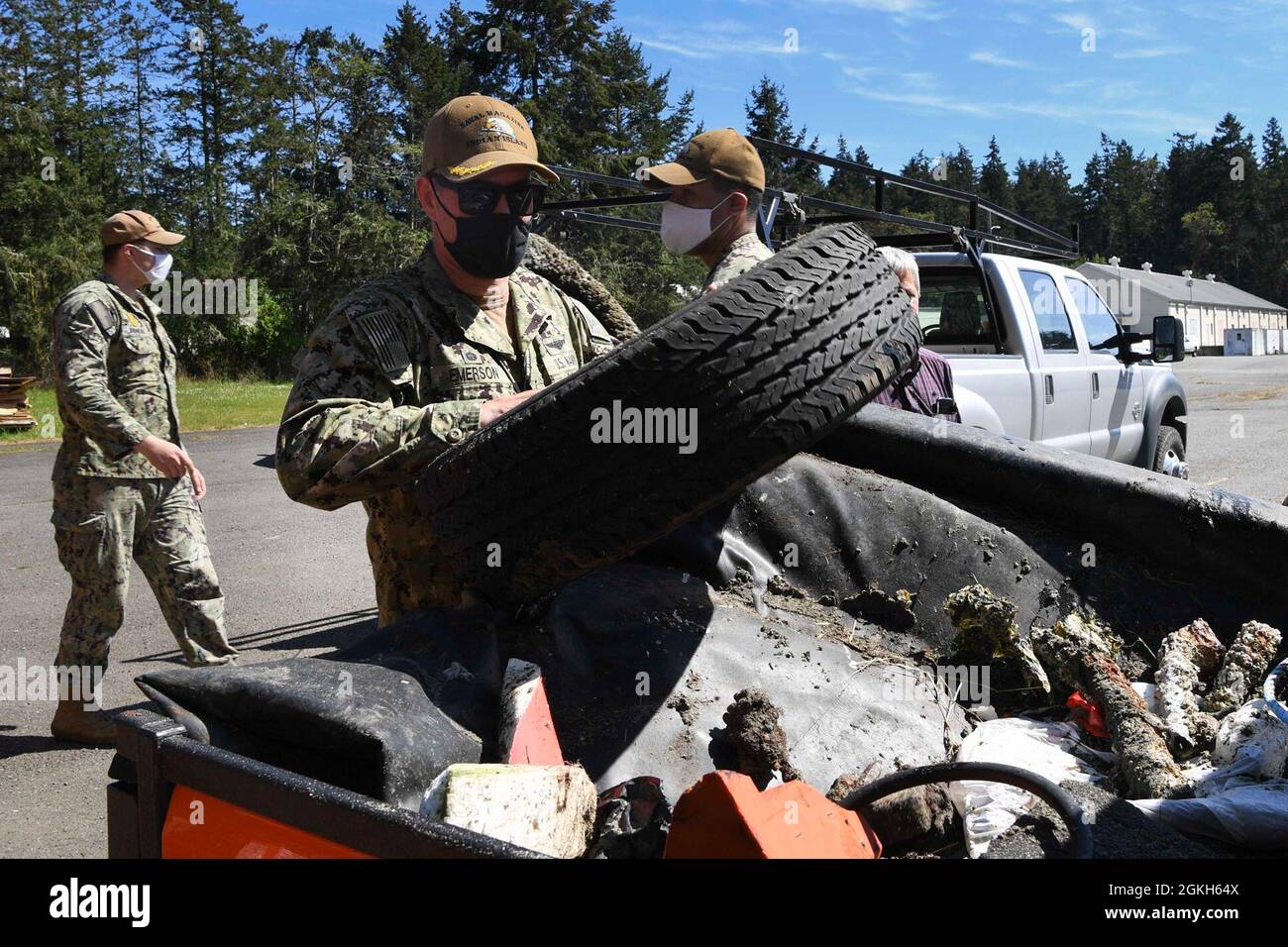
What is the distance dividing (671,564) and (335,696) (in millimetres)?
1052

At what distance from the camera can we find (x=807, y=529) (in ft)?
8.90

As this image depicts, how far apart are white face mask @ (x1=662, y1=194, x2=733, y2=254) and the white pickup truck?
8.73 feet

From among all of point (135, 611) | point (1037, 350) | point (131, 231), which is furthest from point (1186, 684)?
point (135, 611)

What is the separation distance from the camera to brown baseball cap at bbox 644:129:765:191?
3.64m

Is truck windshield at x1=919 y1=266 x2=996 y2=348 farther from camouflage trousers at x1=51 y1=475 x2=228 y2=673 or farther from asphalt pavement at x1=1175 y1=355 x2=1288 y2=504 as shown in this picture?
camouflage trousers at x1=51 y1=475 x2=228 y2=673

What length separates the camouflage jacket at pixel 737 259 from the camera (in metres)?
3.43

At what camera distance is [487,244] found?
2.69 metres

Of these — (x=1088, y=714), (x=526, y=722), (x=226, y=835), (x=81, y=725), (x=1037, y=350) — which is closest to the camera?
(x=226, y=835)

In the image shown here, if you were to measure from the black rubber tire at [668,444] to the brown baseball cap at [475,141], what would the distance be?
0.84m

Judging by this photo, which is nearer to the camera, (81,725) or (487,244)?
(487,244)

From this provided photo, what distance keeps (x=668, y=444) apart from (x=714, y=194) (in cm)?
199

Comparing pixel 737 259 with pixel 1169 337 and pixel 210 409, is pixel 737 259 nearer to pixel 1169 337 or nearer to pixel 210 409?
pixel 1169 337
